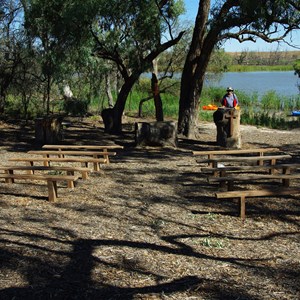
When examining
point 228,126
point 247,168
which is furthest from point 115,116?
point 247,168

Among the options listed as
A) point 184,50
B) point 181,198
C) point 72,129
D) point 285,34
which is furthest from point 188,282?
point 184,50

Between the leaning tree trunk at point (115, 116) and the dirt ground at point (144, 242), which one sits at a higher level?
the leaning tree trunk at point (115, 116)

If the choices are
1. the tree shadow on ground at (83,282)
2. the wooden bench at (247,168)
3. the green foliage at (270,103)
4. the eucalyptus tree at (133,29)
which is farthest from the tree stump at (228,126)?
the green foliage at (270,103)

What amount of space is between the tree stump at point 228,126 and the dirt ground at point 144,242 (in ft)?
11.7

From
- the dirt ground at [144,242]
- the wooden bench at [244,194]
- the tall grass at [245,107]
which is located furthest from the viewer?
the tall grass at [245,107]

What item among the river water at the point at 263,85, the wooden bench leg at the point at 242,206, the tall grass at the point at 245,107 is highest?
the river water at the point at 263,85

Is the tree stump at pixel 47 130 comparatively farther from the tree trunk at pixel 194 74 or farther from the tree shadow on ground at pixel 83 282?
the tree shadow on ground at pixel 83 282

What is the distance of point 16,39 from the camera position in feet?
54.7

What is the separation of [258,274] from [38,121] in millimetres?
9445

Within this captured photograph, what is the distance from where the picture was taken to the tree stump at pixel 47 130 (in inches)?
501

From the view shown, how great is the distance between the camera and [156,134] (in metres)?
11.8

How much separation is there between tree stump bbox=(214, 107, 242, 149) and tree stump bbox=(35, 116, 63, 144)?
412 cm

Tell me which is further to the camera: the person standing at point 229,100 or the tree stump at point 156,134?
the person standing at point 229,100

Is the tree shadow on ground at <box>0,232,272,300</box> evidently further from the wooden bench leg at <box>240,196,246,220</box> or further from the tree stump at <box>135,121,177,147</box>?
the tree stump at <box>135,121,177,147</box>
